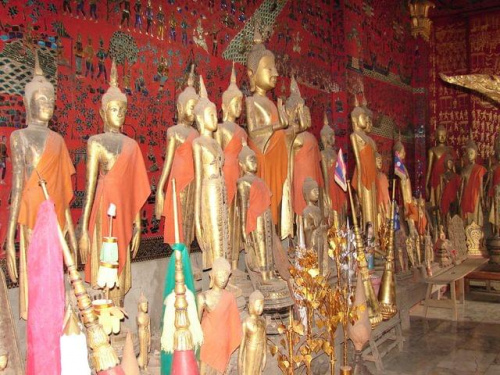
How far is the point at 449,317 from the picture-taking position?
7.45 m

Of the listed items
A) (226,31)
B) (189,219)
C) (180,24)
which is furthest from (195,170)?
(226,31)

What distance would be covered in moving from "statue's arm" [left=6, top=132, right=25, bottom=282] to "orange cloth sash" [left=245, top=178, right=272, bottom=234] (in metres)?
1.86

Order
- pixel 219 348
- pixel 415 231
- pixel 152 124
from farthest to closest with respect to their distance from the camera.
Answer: pixel 415 231 < pixel 152 124 < pixel 219 348

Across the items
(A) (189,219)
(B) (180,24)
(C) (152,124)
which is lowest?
(A) (189,219)

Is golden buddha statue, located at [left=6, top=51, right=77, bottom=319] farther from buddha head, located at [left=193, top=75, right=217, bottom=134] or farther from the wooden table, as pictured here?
the wooden table

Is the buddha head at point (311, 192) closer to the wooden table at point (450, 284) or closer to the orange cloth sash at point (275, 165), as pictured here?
the orange cloth sash at point (275, 165)

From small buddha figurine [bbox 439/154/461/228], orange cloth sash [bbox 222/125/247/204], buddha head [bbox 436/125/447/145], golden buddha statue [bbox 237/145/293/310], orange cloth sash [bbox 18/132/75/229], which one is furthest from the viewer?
buddha head [bbox 436/125/447/145]

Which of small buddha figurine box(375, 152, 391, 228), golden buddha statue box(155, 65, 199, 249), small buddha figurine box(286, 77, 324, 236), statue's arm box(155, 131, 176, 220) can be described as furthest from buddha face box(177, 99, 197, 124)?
small buddha figurine box(375, 152, 391, 228)

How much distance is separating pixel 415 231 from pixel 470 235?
218 cm

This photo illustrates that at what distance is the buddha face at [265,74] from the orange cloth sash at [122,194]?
1736 mm

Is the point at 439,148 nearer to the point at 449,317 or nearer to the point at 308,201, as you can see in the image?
the point at 449,317

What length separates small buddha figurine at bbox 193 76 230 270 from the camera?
444 cm

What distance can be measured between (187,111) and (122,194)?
112 centimetres

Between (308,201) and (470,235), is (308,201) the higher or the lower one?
the higher one
